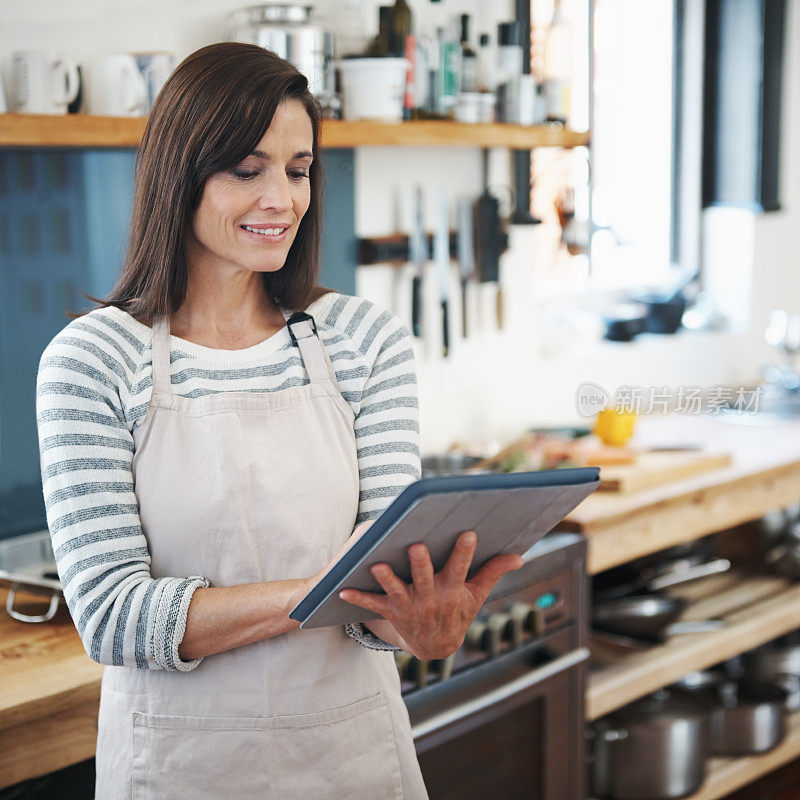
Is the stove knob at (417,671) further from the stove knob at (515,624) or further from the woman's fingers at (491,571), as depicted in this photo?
the woman's fingers at (491,571)

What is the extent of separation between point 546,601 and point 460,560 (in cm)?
123

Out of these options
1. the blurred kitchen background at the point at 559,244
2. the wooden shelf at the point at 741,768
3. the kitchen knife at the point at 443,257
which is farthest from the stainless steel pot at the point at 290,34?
the wooden shelf at the point at 741,768

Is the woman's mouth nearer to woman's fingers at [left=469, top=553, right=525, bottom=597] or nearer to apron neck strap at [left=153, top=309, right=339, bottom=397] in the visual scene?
apron neck strap at [left=153, top=309, right=339, bottom=397]

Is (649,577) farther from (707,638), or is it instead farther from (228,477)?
(228,477)

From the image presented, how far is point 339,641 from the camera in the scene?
132cm

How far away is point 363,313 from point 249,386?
0.58 feet

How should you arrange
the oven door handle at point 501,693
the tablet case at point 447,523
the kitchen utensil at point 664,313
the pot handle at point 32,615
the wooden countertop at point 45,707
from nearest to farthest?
the tablet case at point 447,523 → the wooden countertop at point 45,707 → the pot handle at point 32,615 → the oven door handle at point 501,693 → the kitchen utensil at point 664,313

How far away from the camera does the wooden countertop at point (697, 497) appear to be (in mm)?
2441

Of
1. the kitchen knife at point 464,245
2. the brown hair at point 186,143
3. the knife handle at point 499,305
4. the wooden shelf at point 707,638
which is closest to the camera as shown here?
the brown hair at point 186,143

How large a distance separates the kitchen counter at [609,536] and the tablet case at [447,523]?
57 centimetres


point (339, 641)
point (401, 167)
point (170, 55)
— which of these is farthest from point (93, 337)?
point (401, 167)

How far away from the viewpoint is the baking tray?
1787 mm

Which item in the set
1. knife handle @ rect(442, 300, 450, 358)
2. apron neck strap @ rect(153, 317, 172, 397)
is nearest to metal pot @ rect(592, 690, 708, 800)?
knife handle @ rect(442, 300, 450, 358)

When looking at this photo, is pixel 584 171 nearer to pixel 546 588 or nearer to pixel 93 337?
pixel 546 588
